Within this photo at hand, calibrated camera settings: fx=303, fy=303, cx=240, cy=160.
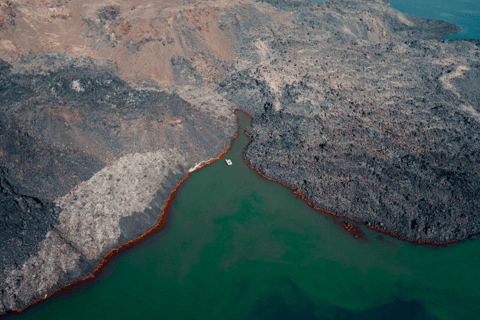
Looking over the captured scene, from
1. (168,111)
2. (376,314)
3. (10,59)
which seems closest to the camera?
(376,314)

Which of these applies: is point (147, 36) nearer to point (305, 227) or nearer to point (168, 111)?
point (168, 111)

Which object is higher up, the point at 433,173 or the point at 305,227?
the point at 433,173

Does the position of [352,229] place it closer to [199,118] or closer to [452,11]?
[199,118]

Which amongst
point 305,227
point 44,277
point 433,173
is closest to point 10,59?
point 44,277

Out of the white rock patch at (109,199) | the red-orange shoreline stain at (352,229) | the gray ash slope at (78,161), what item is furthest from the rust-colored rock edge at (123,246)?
the red-orange shoreline stain at (352,229)

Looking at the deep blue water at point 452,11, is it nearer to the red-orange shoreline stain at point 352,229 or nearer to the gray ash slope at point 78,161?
the red-orange shoreline stain at point 352,229

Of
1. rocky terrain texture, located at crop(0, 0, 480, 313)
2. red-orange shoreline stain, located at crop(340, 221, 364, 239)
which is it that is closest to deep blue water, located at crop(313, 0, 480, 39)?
rocky terrain texture, located at crop(0, 0, 480, 313)

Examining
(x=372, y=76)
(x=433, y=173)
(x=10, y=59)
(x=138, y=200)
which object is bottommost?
(x=138, y=200)
